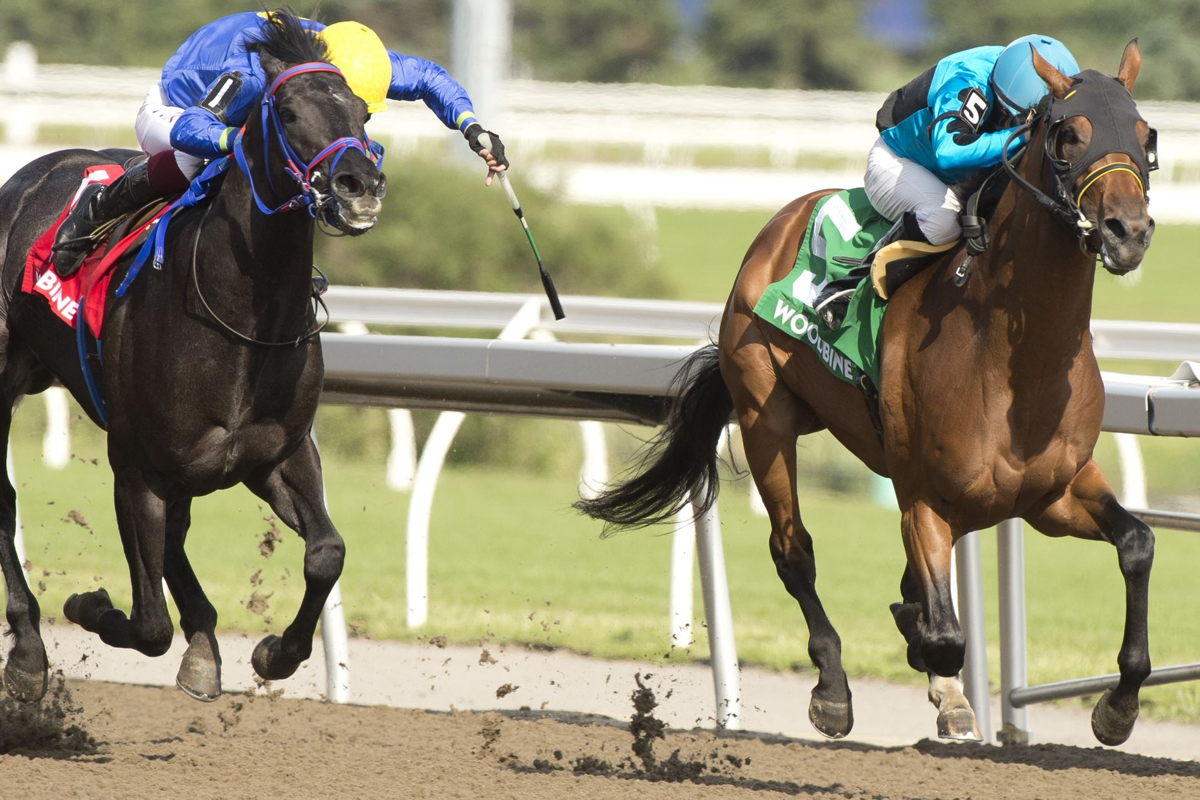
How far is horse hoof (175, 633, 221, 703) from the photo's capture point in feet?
15.8

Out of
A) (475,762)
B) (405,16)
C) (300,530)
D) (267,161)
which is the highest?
(405,16)

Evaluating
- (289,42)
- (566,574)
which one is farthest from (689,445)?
(566,574)

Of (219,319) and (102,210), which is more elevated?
(102,210)

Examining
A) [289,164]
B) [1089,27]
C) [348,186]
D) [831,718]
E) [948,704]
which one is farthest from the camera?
[1089,27]

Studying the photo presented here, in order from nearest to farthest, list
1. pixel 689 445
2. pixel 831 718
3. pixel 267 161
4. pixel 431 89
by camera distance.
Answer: pixel 267 161 → pixel 831 718 → pixel 431 89 → pixel 689 445

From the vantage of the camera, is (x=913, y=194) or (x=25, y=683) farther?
(x=25, y=683)

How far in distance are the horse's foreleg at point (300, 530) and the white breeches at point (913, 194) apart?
166 cm

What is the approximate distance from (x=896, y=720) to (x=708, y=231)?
58.2 ft

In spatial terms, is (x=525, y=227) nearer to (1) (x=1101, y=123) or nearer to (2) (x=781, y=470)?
(2) (x=781, y=470)

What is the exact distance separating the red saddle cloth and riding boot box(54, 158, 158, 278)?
0.09ft

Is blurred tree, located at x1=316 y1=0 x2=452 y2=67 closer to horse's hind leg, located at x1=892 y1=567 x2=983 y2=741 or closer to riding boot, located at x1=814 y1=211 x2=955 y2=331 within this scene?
riding boot, located at x1=814 y1=211 x2=955 y2=331

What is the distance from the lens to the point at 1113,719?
4.49 meters

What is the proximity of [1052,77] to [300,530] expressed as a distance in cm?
221

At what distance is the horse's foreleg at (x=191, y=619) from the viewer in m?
4.82
